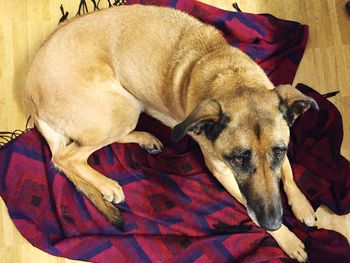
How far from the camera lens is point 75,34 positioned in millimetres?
2984

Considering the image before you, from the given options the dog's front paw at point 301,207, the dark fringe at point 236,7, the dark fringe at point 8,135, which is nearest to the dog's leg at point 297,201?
the dog's front paw at point 301,207

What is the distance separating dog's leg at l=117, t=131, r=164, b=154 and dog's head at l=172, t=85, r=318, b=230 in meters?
0.91

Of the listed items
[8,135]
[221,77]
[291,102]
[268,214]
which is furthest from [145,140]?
[291,102]

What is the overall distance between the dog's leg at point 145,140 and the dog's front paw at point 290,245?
99 centimetres

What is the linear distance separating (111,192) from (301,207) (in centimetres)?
123

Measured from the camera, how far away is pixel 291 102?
2.39 m

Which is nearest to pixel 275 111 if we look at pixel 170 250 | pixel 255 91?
pixel 255 91

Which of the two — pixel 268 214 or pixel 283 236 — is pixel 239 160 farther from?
pixel 283 236

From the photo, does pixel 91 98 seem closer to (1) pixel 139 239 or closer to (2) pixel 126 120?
(2) pixel 126 120

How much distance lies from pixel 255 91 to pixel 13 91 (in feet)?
6.74

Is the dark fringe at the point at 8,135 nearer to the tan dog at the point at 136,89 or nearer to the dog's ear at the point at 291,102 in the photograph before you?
the tan dog at the point at 136,89

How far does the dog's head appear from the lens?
235 cm

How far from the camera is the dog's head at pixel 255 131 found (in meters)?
2.35

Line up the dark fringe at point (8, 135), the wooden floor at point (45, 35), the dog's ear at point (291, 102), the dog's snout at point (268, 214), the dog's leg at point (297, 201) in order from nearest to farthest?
the dog's ear at point (291, 102)
the dog's snout at point (268, 214)
the dog's leg at point (297, 201)
the wooden floor at point (45, 35)
the dark fringe at point (8, 135)
